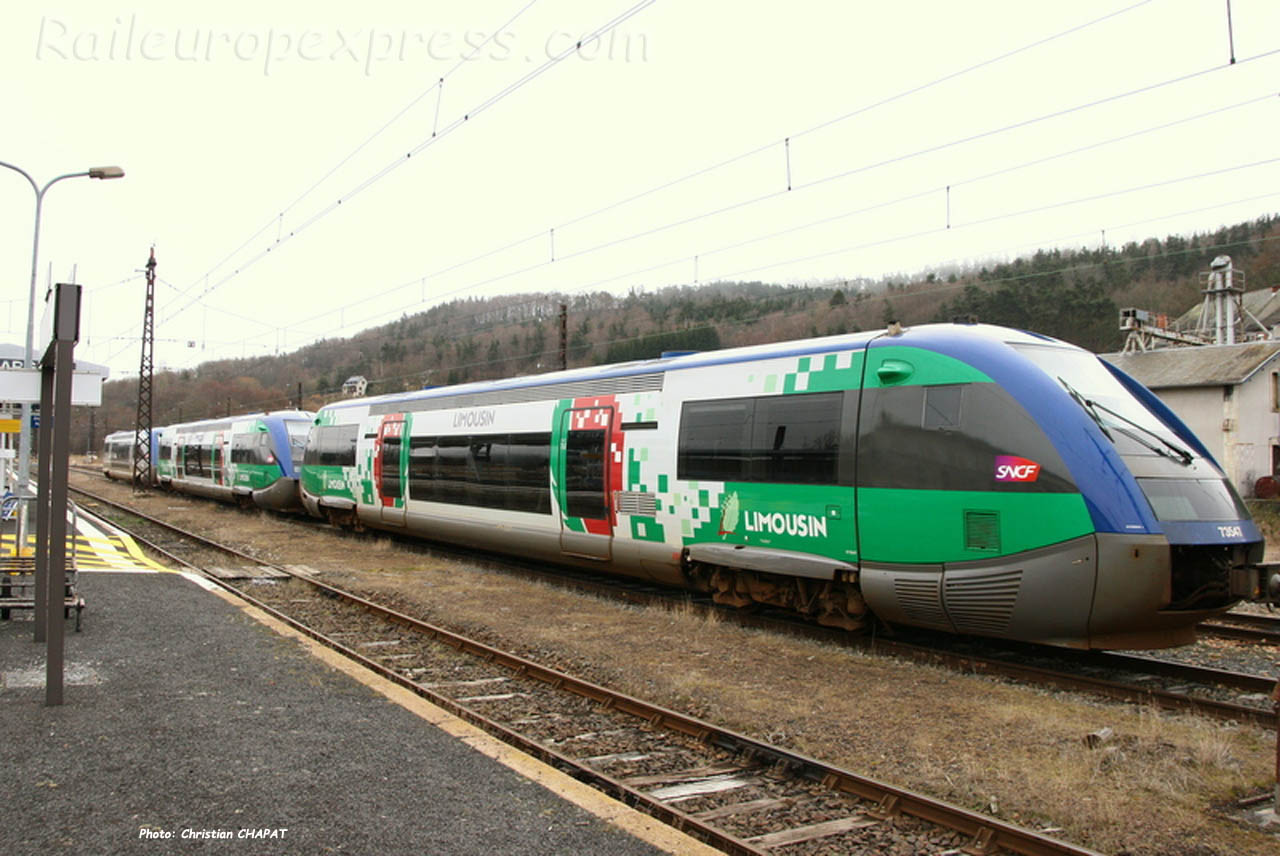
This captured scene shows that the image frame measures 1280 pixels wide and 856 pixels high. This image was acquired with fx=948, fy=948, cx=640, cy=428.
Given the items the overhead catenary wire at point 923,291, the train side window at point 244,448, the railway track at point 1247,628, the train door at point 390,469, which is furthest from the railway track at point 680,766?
the train side window at point 244,448

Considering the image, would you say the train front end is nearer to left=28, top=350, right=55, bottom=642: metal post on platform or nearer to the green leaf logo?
the green leaf logo

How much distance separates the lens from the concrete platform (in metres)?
4.83

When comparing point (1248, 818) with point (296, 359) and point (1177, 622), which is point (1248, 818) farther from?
point (296, 359)

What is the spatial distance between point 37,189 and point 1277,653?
25.2m

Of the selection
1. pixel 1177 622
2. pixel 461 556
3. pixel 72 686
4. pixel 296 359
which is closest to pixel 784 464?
pixel 1177 622

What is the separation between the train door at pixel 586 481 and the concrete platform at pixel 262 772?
4.85m

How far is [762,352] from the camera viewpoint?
1081 centimetres

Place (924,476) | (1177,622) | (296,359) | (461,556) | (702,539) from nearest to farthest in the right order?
(1177,622), (924,476), (702,539), (461,556), (296,359)

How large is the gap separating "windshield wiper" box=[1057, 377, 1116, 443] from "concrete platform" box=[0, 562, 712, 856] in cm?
518

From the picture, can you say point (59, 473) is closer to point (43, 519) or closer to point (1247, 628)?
point (43, 519)

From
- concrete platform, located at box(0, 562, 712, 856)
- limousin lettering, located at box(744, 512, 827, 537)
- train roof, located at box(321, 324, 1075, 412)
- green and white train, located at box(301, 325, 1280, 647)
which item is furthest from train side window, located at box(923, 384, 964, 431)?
concrete platform, located at box(0, 562, 712, 856)

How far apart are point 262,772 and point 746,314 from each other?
36.8 meters

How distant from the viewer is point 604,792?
582 centimetres

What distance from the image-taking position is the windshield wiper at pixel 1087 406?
26.0 ft
